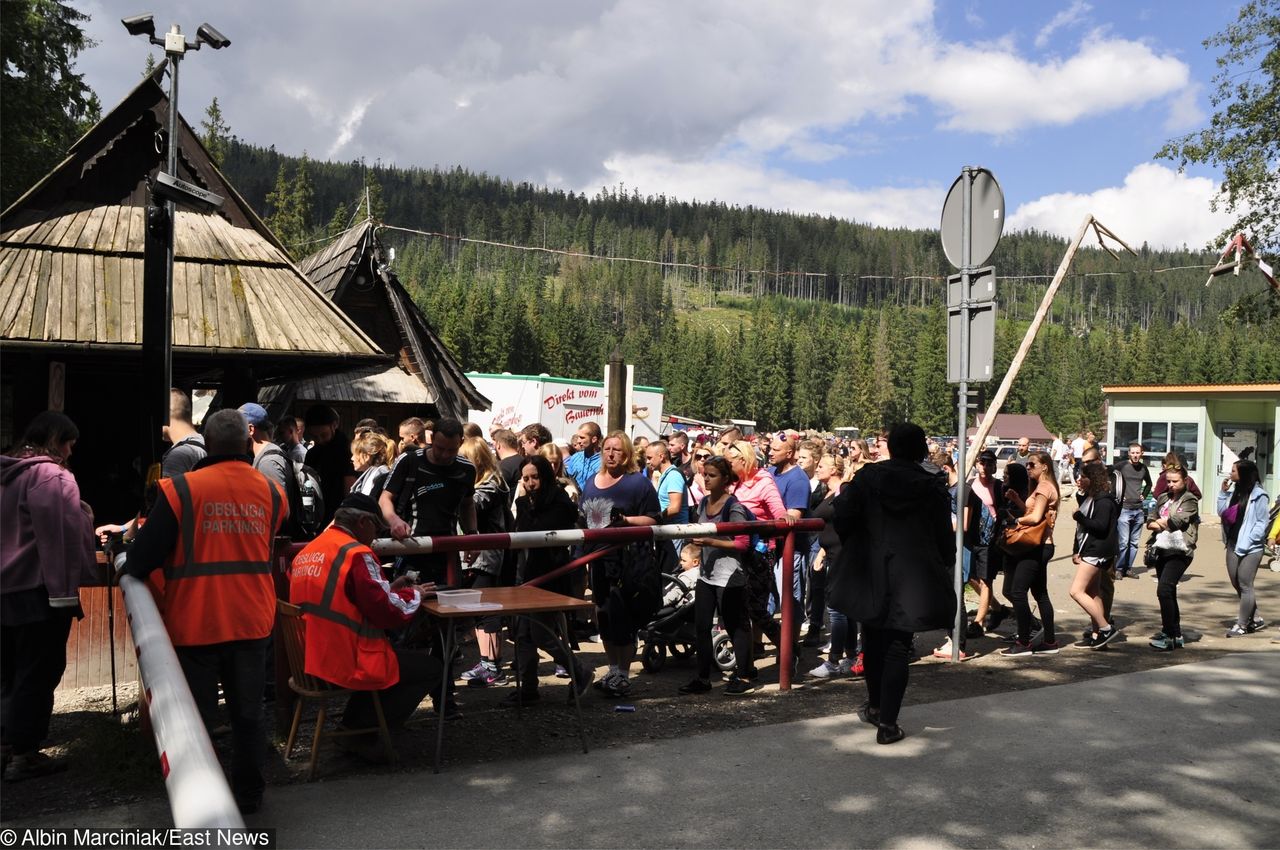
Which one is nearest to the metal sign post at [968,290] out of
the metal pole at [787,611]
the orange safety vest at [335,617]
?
the metal pole at [787,611]

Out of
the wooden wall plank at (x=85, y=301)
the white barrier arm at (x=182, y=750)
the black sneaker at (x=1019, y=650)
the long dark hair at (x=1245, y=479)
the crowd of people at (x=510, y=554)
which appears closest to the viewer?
the white barrier arm at (x=182, y=750)

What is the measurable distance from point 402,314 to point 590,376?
11765 cm

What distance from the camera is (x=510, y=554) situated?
7.33m

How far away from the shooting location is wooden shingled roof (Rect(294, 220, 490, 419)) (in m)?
21.8

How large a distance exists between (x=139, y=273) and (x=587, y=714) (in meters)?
8.75

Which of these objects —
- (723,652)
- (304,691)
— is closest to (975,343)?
(723,652)

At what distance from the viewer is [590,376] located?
140000 millimetres

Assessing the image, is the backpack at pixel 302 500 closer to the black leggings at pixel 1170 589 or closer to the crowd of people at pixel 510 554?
the crowd of people at pixel 510 554

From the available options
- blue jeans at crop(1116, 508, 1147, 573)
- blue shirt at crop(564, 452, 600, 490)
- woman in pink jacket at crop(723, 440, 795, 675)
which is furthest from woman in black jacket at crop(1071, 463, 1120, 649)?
blue jeans at crop(1116, 508, 1147, 573)

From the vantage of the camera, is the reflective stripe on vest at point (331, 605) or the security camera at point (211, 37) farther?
the security camera at point (211, 37)

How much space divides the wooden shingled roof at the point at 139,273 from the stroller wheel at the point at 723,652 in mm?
5749

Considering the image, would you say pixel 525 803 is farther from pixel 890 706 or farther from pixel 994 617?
pixel 994 617

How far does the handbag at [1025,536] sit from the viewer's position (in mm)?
8625

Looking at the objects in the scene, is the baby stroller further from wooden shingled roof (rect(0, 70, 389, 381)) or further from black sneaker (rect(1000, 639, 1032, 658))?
wooden shingled roof (rect(0, 70, 389, 381))
